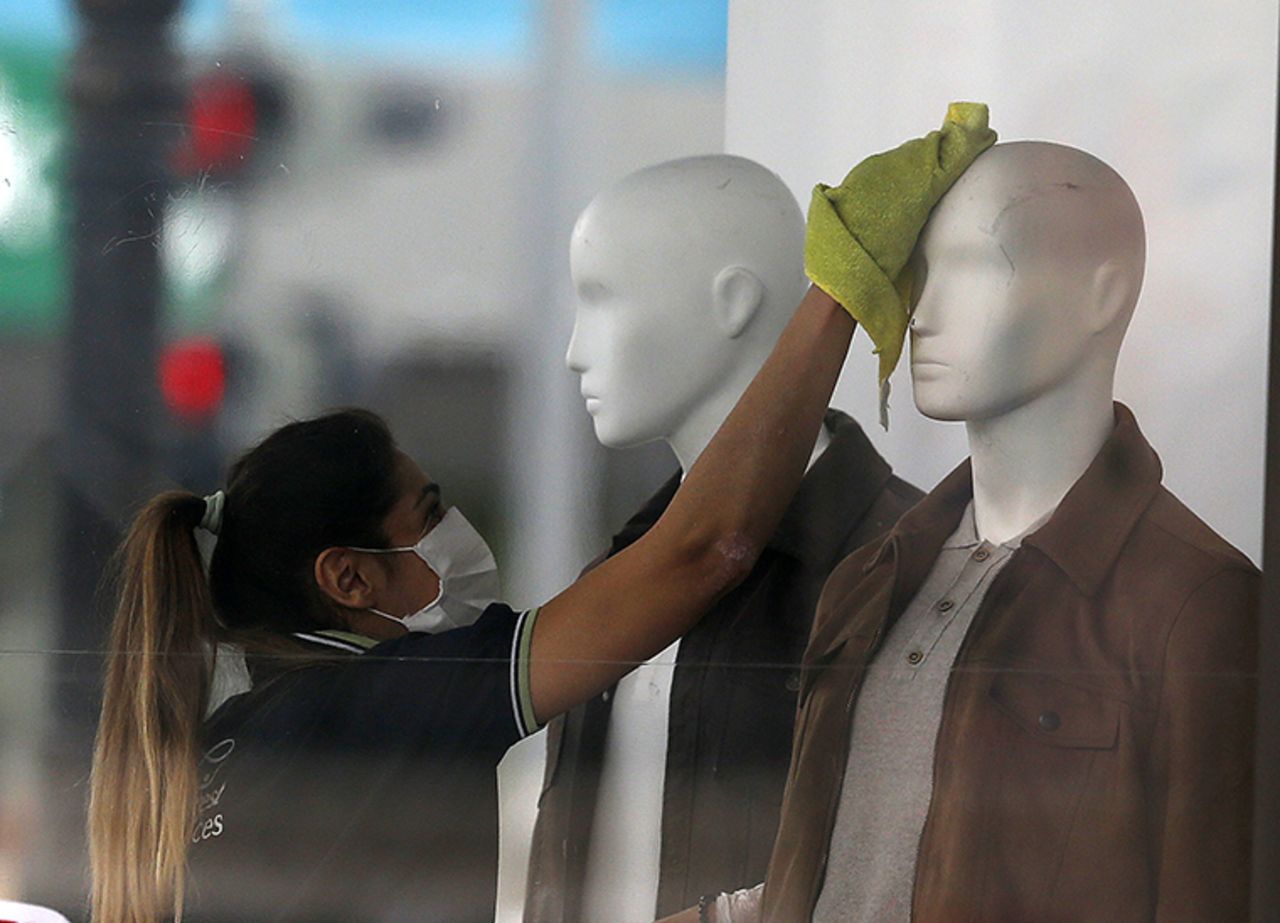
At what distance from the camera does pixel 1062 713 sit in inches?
54.5

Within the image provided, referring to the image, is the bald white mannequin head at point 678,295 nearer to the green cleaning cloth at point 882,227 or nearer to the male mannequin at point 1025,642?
the green cleaning cloth at point 882,227

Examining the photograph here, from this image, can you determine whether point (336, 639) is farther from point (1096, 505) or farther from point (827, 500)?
point (1096, 505)

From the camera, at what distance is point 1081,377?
1383mm

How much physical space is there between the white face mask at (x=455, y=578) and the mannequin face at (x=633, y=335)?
19 centimetres

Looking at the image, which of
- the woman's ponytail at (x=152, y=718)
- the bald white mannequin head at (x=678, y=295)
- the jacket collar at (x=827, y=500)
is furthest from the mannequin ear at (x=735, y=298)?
the woman's ponytail at (x=152, y=718)

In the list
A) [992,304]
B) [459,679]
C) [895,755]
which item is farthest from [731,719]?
[992,304]

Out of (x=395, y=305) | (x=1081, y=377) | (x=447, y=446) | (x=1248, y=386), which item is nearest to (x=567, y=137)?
(x=395, y=305)

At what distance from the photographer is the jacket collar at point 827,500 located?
136 cm

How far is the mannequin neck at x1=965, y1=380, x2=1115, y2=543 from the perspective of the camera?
4.53 ft

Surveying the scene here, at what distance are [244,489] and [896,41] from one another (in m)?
0.88

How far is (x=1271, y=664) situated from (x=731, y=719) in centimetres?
62

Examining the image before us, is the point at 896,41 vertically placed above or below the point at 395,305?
above

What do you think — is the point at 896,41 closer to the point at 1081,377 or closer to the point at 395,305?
the point at 1081,377

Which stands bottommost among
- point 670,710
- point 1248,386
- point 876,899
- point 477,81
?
point 876,899
